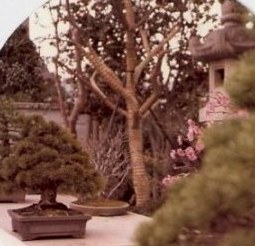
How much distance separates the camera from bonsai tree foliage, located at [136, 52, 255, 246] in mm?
850

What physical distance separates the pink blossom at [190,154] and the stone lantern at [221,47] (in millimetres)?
88

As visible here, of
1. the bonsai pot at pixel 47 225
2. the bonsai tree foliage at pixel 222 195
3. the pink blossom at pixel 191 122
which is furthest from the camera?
the bonsai pot at pixel 47 225

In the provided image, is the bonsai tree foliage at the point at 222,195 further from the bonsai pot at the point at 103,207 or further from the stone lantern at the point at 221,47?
the bonsai pot at the point at 103,207

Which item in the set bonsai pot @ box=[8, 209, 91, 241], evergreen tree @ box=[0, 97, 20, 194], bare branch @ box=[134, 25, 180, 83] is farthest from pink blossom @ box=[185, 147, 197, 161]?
evergreen tree @ box=[0, 97, 20, 194]

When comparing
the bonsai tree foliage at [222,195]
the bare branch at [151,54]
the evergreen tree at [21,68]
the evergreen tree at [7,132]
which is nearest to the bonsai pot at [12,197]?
the evergreen tree at [7,132]

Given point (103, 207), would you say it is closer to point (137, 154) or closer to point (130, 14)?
point (137, 154)

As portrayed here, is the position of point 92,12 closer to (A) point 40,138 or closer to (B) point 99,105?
(B) point 99,105

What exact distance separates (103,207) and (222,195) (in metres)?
0.75

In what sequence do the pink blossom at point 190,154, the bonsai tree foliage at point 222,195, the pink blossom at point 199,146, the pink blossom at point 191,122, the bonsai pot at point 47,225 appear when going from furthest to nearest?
the bonsai pot at point 47,225
the pink blossom at point 191,122
the pink blossom at point 190,154
the pink blossom at point 199,146
the bonsai tree foliage at point 222,195

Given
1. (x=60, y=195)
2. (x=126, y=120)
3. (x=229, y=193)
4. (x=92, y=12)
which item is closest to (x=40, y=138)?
(x=60, y=195)

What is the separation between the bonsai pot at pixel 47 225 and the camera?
5.17 ft

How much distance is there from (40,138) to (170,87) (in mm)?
457

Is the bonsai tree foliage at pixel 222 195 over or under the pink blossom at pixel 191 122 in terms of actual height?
under

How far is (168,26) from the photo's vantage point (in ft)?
4.99
